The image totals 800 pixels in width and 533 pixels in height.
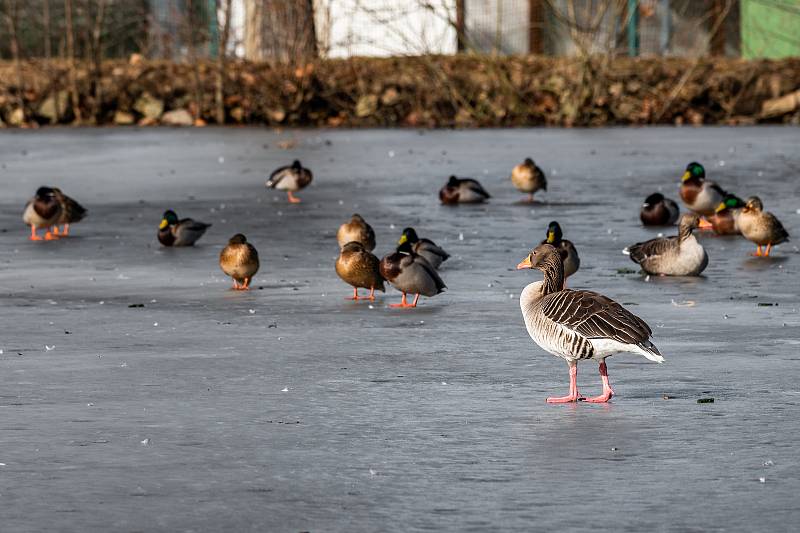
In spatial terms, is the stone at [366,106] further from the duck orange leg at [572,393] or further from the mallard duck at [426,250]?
the duck orange leg at [572,393]

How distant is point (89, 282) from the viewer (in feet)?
49.6

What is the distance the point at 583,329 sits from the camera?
9062mm

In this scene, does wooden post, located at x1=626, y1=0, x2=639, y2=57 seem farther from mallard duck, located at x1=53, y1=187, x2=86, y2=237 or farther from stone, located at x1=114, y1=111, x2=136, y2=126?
mallard duck, located at x1=53, y1=187, x2=86, y2=237

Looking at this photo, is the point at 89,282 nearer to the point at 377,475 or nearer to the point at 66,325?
the point at 66,325

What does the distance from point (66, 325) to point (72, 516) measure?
5.71m

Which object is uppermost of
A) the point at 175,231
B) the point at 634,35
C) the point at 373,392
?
the point at 634,35

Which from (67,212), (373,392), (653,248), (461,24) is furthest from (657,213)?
(461,24)

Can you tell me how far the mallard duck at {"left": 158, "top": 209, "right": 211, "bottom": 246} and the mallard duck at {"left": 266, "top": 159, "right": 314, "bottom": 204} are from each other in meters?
5.35

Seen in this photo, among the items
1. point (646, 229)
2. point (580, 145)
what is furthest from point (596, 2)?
point (646, 229)

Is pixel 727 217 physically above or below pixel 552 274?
below

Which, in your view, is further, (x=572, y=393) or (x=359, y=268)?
(x=359, y=268)

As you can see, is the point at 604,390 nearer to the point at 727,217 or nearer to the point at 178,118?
the point at 727,217

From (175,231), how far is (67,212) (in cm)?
200

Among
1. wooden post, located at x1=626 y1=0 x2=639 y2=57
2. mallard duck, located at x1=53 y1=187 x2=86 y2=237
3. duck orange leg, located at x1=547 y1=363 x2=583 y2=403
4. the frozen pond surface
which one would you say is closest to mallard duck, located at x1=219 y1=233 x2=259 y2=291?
the frozen pond surface
